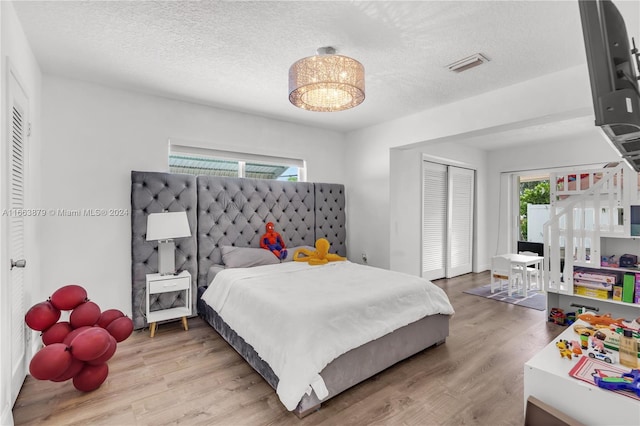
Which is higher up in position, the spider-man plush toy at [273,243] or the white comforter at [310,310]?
the spider-man plush toy at [273,243]

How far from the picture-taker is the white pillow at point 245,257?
350 centimetres

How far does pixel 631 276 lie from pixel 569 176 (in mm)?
1136

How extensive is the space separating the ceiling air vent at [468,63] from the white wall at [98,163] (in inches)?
107

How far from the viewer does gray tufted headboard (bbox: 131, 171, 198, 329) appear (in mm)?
3203

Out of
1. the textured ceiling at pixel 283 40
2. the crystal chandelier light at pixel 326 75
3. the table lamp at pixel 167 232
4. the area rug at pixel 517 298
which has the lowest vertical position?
the area rug at pixel 517 298

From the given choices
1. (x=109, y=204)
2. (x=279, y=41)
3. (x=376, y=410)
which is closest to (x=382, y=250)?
(x=376, y=410)

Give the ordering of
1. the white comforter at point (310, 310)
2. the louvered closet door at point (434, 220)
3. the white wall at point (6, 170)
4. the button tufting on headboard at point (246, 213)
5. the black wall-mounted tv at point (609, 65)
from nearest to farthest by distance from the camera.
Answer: the black wall-mounted tv at point (609, 65) → the white wall at point (6, 170) → the white comforter at point (310, 310) → the button tufting on headboard at point (246, 213) → the louvered closet door at point (434, 220)

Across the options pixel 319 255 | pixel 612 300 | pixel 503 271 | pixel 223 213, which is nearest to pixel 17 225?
pixel 223 213

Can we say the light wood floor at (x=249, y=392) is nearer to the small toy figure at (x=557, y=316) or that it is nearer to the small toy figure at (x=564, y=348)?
the small toy figure at (x=564, y=348)

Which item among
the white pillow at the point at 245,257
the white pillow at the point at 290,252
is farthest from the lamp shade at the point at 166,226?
the white pillow at the point at 290,252

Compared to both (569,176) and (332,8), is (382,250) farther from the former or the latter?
(332,8)

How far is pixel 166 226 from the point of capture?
3055 mm

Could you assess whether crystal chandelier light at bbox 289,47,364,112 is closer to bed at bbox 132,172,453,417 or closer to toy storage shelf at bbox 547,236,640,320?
bed at bbox 132,172,453,417

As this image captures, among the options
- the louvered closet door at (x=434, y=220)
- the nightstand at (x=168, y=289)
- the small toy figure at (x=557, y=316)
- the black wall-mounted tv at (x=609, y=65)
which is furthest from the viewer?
the louvered closet door at (x=434, y=220)
